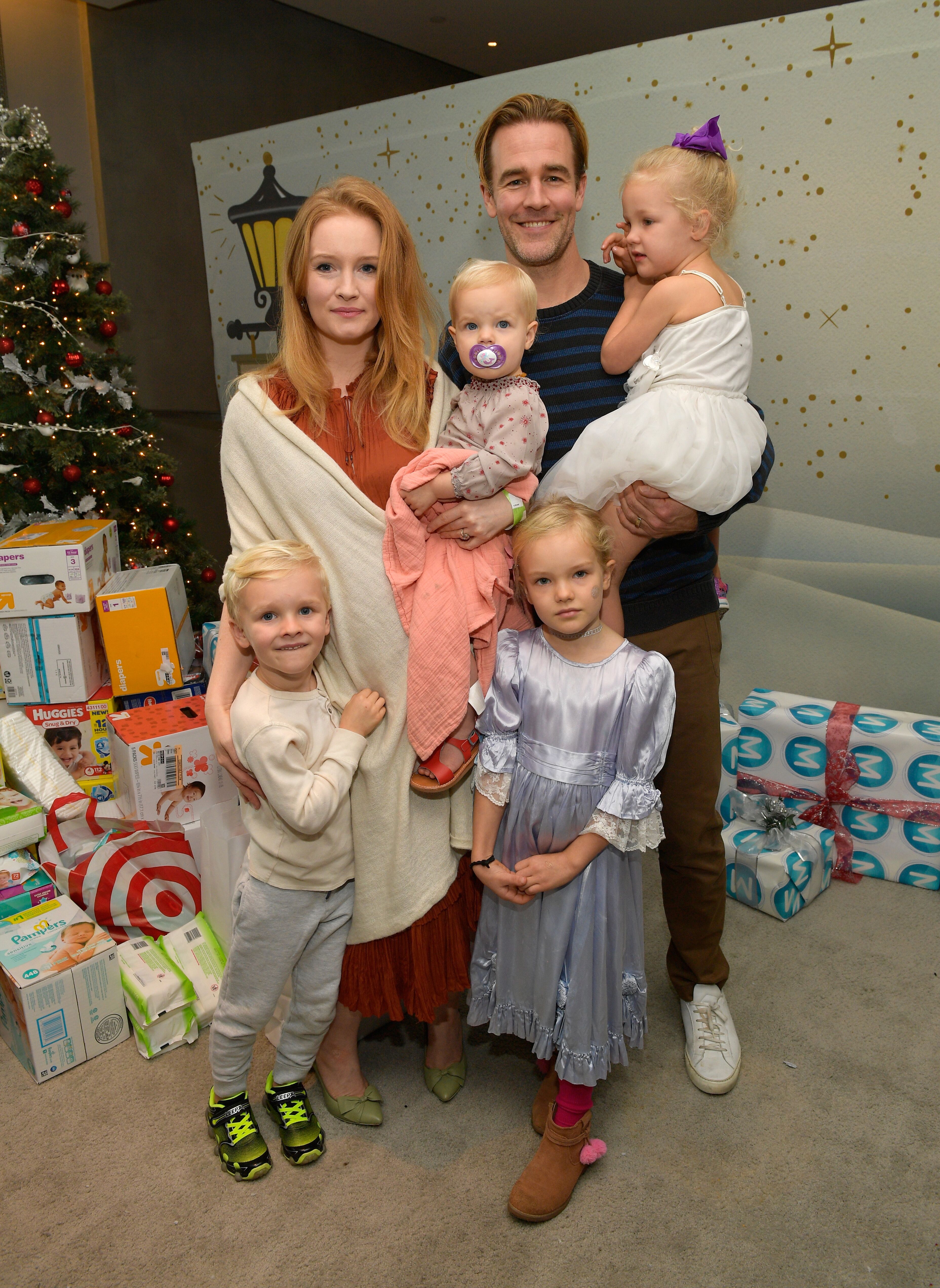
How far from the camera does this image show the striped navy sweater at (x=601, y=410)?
5.64 ft

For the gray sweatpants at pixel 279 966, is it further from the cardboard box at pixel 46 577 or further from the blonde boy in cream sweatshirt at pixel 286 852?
the cardboard box at pixel 46 577

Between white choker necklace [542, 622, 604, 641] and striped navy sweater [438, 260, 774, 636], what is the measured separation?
0.82 feet

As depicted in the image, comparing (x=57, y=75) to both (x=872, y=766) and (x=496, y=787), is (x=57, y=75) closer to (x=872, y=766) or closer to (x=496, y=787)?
(x=496, y=787)

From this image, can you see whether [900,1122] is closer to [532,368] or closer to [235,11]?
[532,368]

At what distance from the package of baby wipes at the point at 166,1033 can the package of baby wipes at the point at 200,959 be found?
0.02 metres

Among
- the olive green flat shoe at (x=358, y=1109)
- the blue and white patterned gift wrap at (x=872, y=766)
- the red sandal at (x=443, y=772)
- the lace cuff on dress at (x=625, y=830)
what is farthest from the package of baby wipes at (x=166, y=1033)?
the blue and white patterned gift wrap at (x=872, y=766)

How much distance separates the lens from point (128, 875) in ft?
7.70

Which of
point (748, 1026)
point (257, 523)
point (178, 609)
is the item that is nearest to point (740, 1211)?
point (748, 1026)

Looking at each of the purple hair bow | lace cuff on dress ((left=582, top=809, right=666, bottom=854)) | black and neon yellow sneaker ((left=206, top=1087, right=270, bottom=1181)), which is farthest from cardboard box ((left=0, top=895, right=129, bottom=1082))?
the purple hair bow

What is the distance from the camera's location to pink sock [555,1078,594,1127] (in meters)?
1.65

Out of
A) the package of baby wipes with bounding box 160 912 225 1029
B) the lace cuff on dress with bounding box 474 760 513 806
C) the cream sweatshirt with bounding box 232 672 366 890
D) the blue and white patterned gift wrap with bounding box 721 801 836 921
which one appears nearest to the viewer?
the cream sweatshirt with bounding box 232 672 366 890

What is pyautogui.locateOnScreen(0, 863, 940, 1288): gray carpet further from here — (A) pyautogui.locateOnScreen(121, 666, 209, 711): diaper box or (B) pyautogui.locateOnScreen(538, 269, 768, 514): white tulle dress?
(B) pyautogui.locateOnScreen(538, 269, 768, 514): white tulle dress

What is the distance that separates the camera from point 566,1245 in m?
1.57

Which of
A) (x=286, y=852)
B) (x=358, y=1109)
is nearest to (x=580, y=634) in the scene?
(x=286, y=852)
